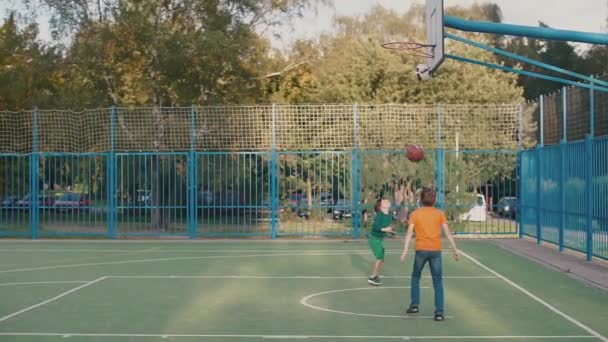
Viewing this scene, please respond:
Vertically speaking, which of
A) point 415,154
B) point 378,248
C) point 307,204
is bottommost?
point 378,248

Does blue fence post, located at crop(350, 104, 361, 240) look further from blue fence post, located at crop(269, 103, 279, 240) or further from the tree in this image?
the tree

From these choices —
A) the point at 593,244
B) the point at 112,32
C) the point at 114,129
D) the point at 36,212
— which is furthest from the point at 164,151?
the point at 593,244

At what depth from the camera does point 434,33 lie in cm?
1783

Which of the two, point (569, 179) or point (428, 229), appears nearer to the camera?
point (428, 229)

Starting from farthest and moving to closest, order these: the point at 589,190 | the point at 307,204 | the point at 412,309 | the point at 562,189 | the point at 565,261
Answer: the point at 307,204
the point at 562,189
the point at 565,261
the point at 589,190
the point at 412,309

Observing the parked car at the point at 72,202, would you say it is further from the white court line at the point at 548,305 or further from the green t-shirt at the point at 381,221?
the green t-shirt at the point at 381,221

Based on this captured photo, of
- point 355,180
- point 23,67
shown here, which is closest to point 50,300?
point 355,180

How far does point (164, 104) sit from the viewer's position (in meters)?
38.4

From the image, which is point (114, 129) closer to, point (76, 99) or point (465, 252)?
point (76, 99)

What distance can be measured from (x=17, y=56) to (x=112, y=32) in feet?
18.7

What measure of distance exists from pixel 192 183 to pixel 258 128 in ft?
8.90

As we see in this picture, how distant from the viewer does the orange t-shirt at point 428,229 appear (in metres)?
13.4

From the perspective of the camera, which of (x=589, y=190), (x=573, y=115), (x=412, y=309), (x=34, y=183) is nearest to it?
(x=412, y=309)

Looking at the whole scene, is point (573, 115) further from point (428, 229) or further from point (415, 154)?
point (428, 229)
